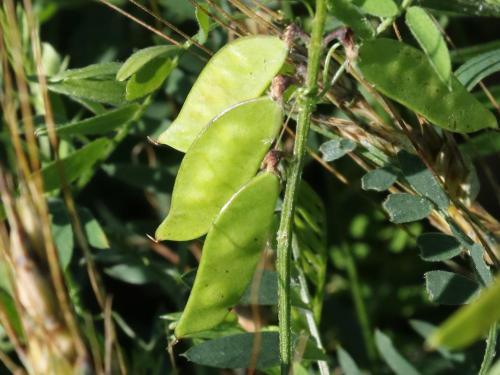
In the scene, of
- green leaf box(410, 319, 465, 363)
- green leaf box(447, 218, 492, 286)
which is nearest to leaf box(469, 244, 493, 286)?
green leaf box(447, 218, 492, 286)

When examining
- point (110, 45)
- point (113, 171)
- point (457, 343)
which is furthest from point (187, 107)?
point (110, 45)

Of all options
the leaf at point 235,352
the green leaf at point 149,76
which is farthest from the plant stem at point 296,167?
the green leaf at point 149,76

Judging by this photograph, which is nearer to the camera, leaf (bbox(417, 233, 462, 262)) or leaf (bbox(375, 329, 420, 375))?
leaf (bbox(417, 233, 462, 262))

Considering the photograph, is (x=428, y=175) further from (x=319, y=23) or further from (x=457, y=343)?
(x=457, y=343)

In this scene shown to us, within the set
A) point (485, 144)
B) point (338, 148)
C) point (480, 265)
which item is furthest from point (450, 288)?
point (485, 144)

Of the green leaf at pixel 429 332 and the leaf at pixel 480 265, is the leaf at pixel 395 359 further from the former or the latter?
the leaf at pixel 480 265

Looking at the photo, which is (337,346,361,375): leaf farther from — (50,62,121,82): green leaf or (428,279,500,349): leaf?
(428,279,500,349): leaf
